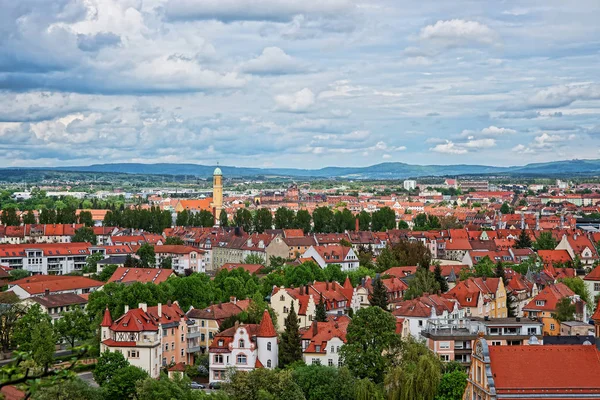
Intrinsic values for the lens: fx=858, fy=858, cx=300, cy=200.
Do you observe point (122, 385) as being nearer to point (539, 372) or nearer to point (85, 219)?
point (539, 372)

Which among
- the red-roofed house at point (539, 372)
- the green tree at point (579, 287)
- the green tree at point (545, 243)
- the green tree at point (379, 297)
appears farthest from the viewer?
the green tree at point (545, 243)

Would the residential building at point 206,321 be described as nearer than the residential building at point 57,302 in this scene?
Yes

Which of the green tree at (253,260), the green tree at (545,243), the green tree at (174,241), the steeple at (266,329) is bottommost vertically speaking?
the green tree at (253,260)

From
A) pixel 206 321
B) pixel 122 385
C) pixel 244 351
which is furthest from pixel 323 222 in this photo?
pixel 122 385

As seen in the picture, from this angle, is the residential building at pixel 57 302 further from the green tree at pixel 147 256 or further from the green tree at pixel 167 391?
the green tree at pixel 167 391

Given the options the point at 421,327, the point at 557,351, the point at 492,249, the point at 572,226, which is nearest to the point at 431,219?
the point at 572,226

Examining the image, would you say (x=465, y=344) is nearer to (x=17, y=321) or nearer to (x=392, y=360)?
(x=392, y=360)

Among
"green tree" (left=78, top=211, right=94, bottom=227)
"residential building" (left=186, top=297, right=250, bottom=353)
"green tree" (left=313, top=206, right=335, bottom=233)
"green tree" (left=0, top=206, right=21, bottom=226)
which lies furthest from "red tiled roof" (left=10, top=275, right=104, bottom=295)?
"green tree" (left=313, top=206, right=335, bottom=233)

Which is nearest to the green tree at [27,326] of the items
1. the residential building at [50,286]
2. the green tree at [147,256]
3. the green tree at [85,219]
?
the residential building at [50,286]

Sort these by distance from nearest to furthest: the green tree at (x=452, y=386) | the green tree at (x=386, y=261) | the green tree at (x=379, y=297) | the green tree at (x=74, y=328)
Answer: the green tree at (x=452, y=386) < the green tree at (x=74, y=328) < the green tree at (x=379, y=297) < the green tree at (x=386, y=261)
